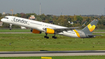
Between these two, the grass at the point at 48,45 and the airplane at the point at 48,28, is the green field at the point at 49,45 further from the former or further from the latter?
the airplane at the point at 48,28

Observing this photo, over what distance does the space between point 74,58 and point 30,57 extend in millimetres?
6649

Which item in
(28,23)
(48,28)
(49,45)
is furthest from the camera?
(48,28)

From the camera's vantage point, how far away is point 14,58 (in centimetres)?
2995

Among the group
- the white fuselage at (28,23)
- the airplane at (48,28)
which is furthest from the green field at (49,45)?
the white fuselage at (28,23)

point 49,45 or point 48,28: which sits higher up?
point 48,28

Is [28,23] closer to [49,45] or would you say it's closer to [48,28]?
[48,28]

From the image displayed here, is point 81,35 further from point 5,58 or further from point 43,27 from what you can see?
point 5,58

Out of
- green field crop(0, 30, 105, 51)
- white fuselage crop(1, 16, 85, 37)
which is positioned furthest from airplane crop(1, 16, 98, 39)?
green field crop(0, 30, 105, 51)

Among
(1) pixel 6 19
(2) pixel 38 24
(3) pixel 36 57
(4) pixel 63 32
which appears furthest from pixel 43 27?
(3) pixel 36 57

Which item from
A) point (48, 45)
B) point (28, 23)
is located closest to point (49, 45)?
point (48, 45)

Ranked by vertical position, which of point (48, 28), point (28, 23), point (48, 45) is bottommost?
point (48, 45)

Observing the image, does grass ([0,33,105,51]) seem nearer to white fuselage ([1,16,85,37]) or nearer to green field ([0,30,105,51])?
green field ([0,30,105,51])

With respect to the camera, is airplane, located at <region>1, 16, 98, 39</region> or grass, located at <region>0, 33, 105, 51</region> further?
airplane, located at <region>1, 16, 98, 39</region>

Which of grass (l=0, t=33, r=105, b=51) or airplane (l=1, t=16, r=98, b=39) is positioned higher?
airplane (l=1, t=16, r=98, b=39)
